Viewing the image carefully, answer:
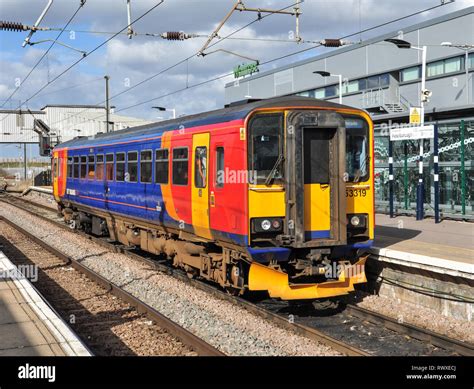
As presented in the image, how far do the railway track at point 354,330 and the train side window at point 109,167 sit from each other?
5717 millimetres

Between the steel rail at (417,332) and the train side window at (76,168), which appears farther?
the train side window at (76,168)

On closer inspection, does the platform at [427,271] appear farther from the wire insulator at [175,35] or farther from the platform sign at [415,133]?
the wire insulator at [175,35]

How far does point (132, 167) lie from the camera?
525 inches

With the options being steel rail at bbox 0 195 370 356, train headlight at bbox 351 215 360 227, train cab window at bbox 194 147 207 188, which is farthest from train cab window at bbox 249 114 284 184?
steel rail at bbox 0 195 370 356

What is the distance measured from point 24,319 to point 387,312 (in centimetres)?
558

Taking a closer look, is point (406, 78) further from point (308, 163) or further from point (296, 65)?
point (308, 163)

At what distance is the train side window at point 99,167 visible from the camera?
15703mm

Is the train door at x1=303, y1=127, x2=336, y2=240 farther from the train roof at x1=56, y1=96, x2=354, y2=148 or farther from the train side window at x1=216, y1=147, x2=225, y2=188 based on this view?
the train side window at x1=216, y1=147, x2=225, y2=188

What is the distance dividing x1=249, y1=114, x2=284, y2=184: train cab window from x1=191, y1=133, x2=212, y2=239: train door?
1.26 metres

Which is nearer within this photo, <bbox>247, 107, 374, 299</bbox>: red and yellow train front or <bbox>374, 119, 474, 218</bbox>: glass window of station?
<bbox>247, 107, 374, 299</bbox>: red and yellow train front

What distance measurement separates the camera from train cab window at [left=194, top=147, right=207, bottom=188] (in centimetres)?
961

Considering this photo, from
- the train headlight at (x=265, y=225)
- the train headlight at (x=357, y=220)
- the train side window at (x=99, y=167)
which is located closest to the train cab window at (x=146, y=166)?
the train side window at (x=99, y=167)

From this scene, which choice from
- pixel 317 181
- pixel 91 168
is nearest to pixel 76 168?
pixel 91 168

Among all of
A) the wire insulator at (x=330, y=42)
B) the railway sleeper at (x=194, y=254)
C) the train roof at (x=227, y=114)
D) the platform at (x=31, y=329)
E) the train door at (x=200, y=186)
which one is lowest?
the platform at (x=31, y=329)
